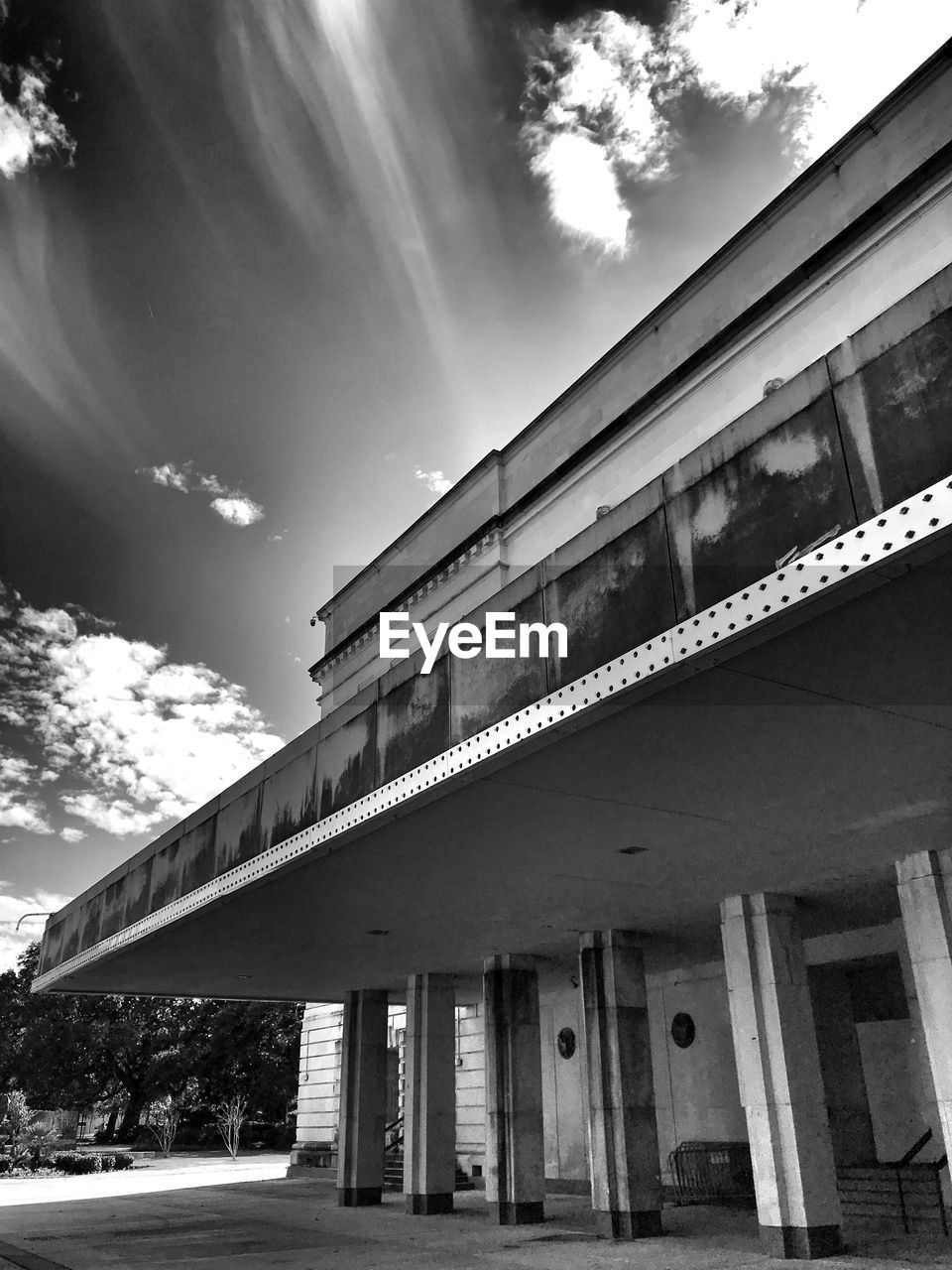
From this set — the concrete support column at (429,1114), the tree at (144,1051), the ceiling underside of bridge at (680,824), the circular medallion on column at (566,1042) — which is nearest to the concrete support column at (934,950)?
the ceiling underside of bridge at (680,824)

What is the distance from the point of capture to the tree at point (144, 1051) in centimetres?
5175

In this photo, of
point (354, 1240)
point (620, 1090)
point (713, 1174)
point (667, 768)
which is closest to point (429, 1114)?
point (354, 1240)

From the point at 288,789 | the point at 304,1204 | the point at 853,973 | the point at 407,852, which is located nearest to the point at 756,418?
the point at 407,852

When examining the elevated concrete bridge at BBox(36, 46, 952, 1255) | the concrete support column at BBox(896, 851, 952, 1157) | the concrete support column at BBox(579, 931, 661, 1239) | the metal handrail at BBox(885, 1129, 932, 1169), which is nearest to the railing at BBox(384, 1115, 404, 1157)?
the elevated concrete bridge at BBox(36, 46, 952, 1255)

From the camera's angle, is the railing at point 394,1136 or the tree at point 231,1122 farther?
the tree at point 231,1122

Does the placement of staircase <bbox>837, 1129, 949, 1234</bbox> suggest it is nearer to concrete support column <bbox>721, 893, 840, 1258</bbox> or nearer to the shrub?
concrete support column <bbox>721, 893, 840, 1258</bbox>

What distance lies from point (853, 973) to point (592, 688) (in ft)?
48.4

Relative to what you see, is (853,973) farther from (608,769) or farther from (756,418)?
(756,418)

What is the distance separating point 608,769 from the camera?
29.2 ft

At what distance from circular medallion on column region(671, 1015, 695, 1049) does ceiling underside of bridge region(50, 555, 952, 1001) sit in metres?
2.40

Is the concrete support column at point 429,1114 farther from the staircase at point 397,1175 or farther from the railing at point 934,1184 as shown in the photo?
the railing at point 934,1184

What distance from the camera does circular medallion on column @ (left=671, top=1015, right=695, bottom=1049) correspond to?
68.3ft

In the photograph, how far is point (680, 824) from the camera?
1072 centimetres

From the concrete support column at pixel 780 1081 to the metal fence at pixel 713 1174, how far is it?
6525 mm
